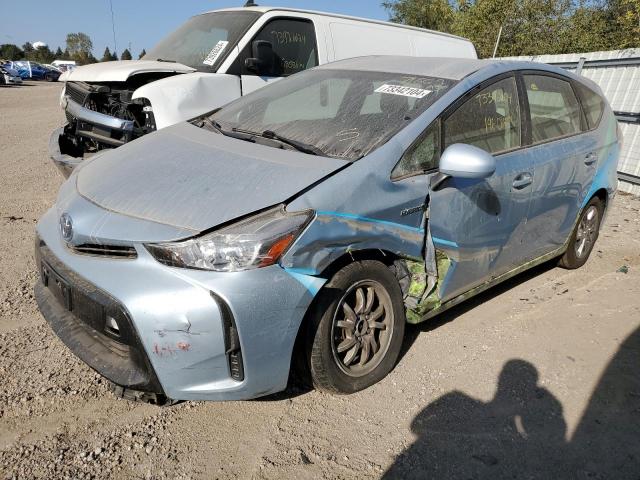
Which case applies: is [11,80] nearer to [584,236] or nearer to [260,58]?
[260,58]

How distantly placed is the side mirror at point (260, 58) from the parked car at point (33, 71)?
4319 centimetres

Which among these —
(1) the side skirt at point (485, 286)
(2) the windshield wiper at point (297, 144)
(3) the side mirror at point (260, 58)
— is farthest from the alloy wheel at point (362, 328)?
(3) the side mirror at point (260, 58)

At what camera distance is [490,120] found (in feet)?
11.2

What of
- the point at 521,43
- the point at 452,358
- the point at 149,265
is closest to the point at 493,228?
the point at 452,358

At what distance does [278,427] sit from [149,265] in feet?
3.32

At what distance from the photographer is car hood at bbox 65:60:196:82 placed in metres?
5.00

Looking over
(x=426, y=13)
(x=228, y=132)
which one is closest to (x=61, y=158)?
(x=228, y=132)

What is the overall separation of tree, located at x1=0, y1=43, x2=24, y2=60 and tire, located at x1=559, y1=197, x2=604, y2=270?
8014cm

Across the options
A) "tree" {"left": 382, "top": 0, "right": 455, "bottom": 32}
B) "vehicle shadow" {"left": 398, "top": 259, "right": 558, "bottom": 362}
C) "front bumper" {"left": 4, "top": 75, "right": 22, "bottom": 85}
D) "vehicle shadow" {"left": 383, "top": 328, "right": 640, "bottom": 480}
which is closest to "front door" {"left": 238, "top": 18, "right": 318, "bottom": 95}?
"vehicle shadow" {"left": 398, "top": 259, "right": 558, "bottom": 362}

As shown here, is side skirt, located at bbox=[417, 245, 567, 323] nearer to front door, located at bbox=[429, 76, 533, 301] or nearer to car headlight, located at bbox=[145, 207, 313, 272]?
front door, located at bbox=[429, 76, 533, 301]

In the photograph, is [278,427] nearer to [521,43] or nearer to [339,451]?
[339,451]

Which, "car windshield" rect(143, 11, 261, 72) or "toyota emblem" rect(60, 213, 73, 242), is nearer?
"toyota emblem" rect(60, 213, 73, 242)

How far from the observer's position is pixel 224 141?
10.4 feet

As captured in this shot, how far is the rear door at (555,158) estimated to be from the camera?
3668 mm
